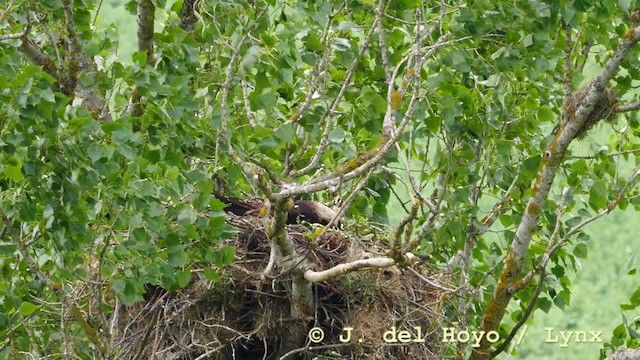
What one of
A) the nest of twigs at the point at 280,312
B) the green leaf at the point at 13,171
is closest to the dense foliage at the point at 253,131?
the green leaf at the point at 13,171

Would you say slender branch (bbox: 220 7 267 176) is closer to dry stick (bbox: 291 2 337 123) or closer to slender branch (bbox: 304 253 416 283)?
dry stick (bbox: 291 2 337 123)

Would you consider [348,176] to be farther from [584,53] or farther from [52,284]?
[584,53]

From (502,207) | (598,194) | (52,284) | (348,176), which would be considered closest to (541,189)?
(598,194)

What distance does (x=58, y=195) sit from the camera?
5.53 meters

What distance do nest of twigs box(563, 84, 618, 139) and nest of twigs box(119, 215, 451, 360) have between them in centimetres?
108

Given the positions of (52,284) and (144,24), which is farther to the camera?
(144,24)

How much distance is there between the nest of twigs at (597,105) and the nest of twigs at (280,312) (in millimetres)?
1076

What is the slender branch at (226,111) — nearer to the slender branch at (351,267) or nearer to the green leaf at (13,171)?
the slender branch at (351,267)

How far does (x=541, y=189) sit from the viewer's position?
6.56 m

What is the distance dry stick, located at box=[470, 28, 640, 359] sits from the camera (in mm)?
6336

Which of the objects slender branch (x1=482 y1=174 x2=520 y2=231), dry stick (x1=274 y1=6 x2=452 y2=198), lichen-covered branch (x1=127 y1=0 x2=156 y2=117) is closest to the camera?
dry stick (x1=274 y1=6 x2=452 y2=198)

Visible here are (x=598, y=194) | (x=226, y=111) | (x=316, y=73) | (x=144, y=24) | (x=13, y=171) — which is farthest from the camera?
(x=598, y=194)

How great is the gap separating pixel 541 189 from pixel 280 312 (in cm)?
143

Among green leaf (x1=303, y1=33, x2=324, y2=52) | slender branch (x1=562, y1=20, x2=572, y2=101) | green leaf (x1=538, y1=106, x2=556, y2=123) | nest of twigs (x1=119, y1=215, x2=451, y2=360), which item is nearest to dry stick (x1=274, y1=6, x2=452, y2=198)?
green leaf (x1=303, y1=33, x2=324, y2=52)
